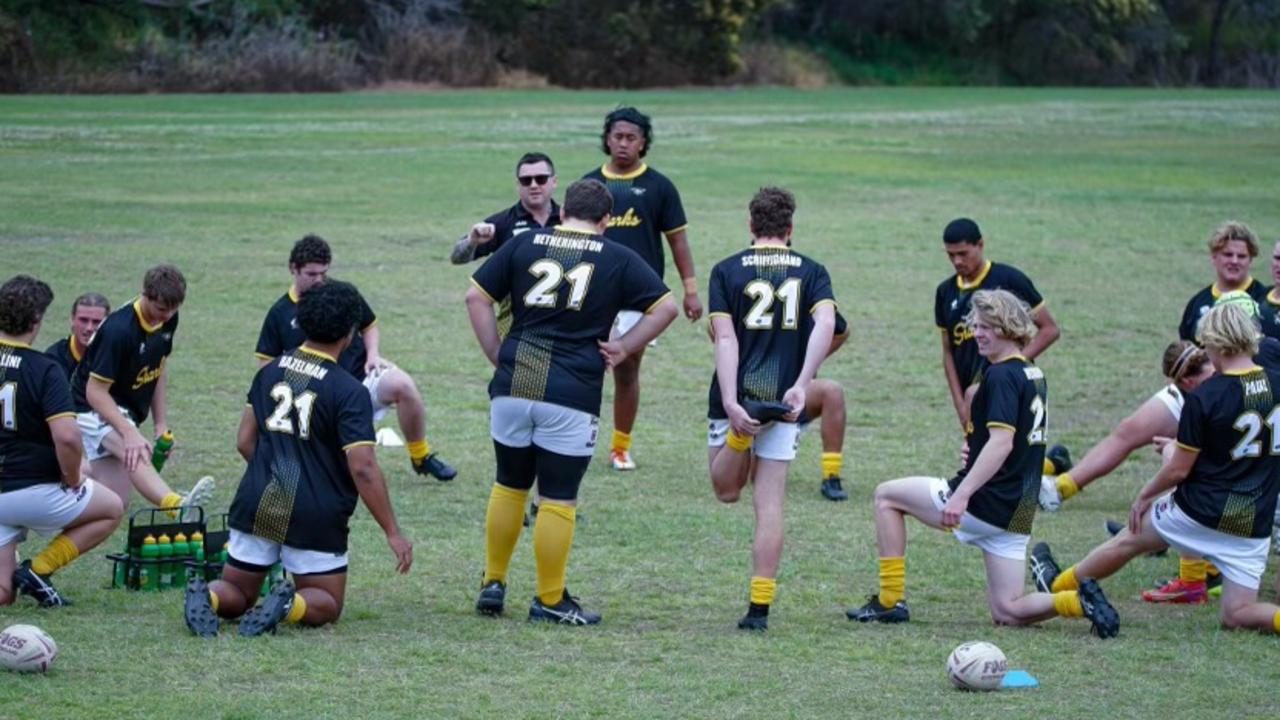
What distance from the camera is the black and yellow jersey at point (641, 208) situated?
11758mm

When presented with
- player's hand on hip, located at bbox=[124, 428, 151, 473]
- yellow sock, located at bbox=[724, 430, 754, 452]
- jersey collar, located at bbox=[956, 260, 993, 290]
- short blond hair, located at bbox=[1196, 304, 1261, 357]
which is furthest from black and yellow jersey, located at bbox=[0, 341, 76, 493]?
short blond hair, located at bbox=[1196, 304, 1261, 357]

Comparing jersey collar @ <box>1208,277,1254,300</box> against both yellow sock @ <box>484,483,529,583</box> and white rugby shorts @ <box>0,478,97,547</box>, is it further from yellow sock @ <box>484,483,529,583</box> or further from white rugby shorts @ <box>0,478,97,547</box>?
white rugby shorts @ <box>0,478,97,547</box>

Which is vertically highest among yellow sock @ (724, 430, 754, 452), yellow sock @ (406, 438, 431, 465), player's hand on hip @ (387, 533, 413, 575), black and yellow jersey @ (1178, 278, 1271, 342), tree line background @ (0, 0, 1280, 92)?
black and yellow jersey @ (1178, 278, 1271, 342)

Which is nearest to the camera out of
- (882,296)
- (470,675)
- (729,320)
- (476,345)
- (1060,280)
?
(470,675)

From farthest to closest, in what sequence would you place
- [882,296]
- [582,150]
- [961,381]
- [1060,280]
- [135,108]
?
[135,108]
[582,150]
[1060,280]
[882,296]
[961,381]

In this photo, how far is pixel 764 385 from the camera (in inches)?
331

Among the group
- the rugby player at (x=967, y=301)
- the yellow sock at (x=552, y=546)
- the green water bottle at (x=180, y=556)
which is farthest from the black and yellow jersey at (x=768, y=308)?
the green water bottle at (x=180, y=556)

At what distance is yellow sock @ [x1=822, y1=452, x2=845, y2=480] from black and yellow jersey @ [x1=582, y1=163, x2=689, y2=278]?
1.82 metres

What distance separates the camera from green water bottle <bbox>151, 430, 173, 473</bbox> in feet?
34.4

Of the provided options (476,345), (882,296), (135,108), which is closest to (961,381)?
(476,345)

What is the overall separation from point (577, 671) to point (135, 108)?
3368 cm

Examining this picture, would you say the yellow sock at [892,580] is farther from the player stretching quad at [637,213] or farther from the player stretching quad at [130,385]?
the player stretching quad at [130,385]

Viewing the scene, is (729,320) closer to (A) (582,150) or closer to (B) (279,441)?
(B) (279,441)

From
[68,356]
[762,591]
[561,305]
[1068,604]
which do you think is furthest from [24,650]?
[1068,604]
